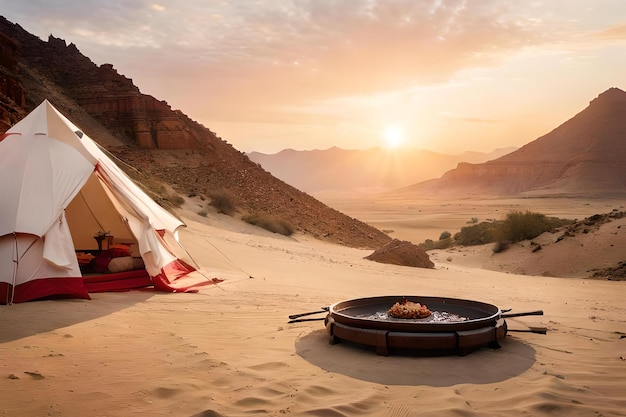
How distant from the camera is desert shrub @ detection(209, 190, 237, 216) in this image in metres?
27.3

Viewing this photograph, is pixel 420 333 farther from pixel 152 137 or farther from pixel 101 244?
pixel 152 137

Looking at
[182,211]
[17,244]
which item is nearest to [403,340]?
[17,244]

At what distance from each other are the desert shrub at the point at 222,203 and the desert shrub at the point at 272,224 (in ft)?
3.79

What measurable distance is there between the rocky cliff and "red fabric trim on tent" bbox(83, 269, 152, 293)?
17497 millimetres

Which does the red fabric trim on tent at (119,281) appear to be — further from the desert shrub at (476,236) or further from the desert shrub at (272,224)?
the desert shrub at (476,236)

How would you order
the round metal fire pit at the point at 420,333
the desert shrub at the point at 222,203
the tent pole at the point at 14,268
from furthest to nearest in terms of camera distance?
the desert shrub at the point at 222,203, the tent pole at the point at 14,268, the round metal fire pit at the point at 420,333

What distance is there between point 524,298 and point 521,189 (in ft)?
268

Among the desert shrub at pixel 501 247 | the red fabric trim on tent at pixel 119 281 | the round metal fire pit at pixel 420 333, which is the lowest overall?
the desert shrub at pixel 501 247

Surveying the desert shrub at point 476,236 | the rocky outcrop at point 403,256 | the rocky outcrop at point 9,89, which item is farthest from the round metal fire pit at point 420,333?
the desert shrub at point 476,236

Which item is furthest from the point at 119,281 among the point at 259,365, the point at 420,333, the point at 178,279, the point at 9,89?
the point at 9,89

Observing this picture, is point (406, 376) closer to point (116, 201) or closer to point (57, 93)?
point (116, 201)

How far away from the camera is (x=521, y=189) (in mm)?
87250

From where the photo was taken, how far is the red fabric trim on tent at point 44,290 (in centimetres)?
778

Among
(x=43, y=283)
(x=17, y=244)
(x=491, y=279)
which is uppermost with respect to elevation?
(x=17, y=244)
